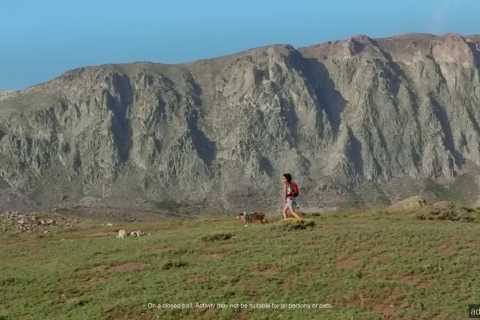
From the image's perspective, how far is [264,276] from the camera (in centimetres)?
2769

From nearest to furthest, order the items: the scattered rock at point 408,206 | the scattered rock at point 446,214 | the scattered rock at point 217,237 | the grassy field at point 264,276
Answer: the grassy field at point 264,276, the scattered rock at point 217,237, the scattered rock at point 446,214, the scattered rock at point 408,206

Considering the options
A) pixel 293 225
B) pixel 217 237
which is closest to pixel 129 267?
pixel 217 237

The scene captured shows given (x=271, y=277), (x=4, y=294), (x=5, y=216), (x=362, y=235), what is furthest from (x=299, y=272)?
(x=5, y=216)

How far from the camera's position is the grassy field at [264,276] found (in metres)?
24.8

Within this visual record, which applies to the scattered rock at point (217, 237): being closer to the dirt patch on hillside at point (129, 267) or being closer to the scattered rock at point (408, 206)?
the dirt patch on hillside at point (129, 267)

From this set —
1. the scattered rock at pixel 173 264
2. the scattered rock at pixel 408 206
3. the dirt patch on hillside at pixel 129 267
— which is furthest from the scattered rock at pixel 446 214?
the dirt patch on hillside at pixel 129 267

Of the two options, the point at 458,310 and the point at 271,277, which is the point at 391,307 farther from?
the point at 271,277

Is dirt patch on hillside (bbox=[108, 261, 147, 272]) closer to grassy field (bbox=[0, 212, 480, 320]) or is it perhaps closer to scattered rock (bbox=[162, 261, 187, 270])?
grassy field (bbox=[0, 212, 480, 320])

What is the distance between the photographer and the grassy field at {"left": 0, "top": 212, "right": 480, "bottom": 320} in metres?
24.8

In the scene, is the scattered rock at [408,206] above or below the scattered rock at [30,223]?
above

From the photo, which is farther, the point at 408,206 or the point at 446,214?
the point at 408,206

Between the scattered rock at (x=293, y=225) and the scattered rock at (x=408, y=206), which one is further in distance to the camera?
the scattered rock at (x=408, y=206)

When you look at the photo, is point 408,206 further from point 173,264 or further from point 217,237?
point 173,264

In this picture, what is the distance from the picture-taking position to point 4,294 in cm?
2878
